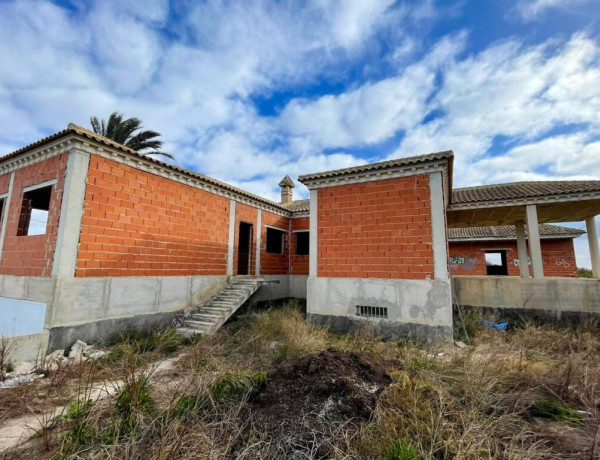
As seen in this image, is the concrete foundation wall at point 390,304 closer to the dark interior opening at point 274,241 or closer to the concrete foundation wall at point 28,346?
the dark interior opening at point 274,241

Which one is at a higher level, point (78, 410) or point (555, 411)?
point (78, 410)

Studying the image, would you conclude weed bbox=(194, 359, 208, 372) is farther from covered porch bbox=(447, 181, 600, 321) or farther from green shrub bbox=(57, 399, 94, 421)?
covered porch bbox=(447, 181, 600, 321)

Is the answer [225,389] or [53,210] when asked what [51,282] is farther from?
[225,389]

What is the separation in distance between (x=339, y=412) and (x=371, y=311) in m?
4.92

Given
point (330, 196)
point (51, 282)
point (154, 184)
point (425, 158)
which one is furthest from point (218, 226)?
point (425, 158)

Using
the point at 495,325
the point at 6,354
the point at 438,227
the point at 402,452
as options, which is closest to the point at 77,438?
the point at 402,452

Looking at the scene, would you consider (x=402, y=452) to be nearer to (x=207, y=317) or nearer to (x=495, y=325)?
(x=207, y=317)

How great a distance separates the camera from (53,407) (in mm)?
4125

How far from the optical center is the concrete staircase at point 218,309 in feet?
27.0

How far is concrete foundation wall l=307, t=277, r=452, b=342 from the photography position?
7.26 m

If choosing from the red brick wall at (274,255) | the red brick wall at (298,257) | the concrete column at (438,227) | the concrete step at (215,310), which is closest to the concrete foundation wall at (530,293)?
the concrete column at (438,227)

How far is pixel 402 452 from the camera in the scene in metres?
2.50

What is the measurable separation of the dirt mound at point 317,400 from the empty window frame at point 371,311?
3.28 metres

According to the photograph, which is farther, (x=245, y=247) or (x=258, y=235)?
(x=245, y=247)
